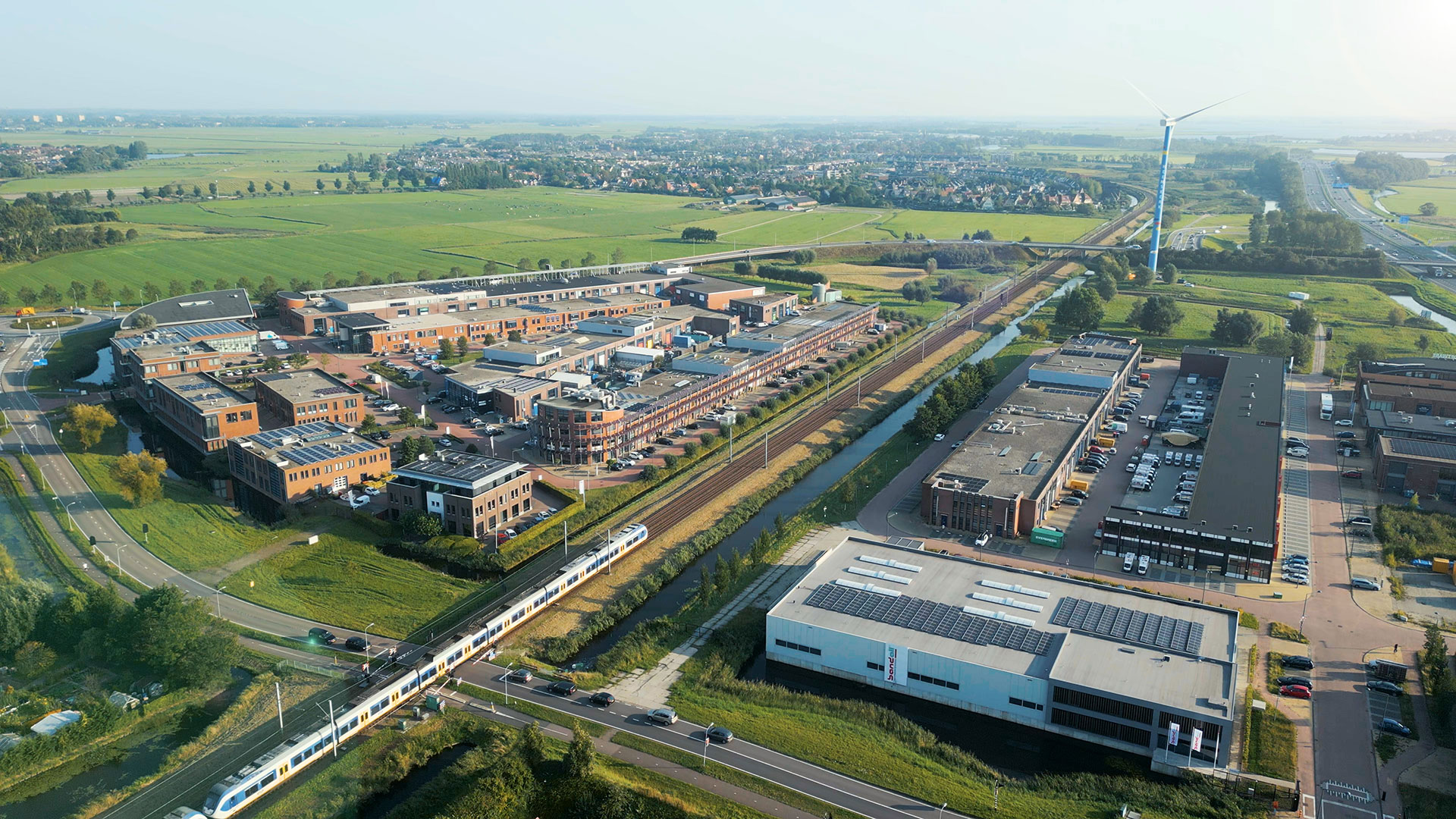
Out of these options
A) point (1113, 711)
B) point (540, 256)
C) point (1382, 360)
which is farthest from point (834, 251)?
point (1113, 711)

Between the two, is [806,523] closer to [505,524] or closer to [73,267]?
[505,524]

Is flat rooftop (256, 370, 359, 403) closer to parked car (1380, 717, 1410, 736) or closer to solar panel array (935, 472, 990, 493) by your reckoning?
solar panel array (935, 472, 990, 493)

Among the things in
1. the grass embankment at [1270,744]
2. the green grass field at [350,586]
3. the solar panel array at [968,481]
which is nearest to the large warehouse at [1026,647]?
the grass embankment at [1270,744]

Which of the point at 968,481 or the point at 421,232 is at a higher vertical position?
the point at 421,232

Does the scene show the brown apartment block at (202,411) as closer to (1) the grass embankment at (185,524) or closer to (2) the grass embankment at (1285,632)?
(1) the grass embankment at (185,524)

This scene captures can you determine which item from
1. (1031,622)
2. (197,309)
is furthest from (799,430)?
(197,309)

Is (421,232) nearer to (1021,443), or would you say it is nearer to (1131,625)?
(1021,443)

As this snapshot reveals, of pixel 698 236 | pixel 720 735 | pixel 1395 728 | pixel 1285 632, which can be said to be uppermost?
pixel 698 236
